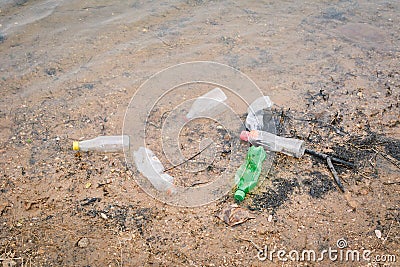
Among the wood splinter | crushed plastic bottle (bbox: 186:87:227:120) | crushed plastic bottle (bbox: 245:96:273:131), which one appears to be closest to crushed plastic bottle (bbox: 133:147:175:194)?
crushed plastic bottle (bbox: 186:87:227:120)

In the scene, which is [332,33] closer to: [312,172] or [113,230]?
[312,172]

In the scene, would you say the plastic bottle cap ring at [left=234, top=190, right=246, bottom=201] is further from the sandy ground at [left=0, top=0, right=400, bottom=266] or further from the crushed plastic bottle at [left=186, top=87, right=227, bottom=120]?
the crushed plastic bottle at [left=186, top=87, right=227, bottom=120]

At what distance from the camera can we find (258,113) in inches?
143

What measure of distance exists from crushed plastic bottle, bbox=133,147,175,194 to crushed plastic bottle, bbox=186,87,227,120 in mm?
628

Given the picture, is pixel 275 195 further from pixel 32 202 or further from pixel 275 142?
pixel 32 202

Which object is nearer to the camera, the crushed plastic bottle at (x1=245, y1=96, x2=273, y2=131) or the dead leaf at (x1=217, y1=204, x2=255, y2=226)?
the dead leaf at (x1=217, y1=204, x2=255, y2=226)

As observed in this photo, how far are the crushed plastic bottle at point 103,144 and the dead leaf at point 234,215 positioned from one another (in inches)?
43.9

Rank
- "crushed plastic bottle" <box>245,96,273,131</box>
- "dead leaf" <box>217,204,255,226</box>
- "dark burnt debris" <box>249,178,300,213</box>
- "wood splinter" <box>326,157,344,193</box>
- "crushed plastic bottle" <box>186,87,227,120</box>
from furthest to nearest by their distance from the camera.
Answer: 1. "crushed plastic bottle" <box>186,87,227,120</box>
2. "crushed plastic bottle" <box>245,96,273,131</box>
3. "wood splinter" <box>326,157,344,193</box>
4. "dark burnt debris" <box>249,178,300,213</box>
5. "dead leaf" <box>217,204,255,226</box>

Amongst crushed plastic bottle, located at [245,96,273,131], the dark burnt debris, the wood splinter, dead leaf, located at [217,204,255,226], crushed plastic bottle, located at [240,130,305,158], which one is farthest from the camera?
crushed plastic bottle, located at [245,96,273,131]

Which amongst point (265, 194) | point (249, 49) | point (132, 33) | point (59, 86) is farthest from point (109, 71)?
point (265, 194)

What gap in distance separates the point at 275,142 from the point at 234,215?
879 mm

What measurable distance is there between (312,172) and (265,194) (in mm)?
480

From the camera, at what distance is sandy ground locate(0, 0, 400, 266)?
2592 millimetres

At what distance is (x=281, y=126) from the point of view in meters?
3.49
